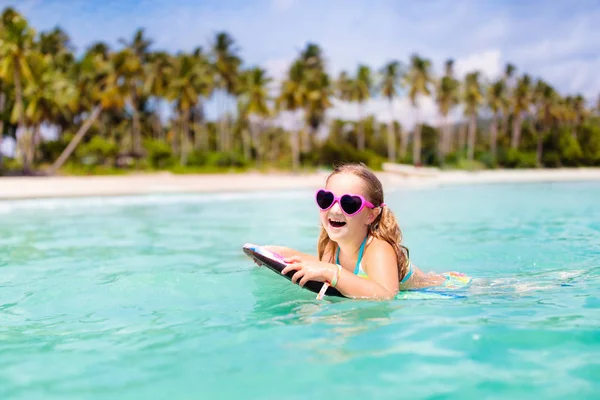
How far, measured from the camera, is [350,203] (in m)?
4.23

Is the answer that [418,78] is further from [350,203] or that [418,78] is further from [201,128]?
[350,203]

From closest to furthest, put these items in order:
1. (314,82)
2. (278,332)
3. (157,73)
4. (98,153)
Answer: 1. (278,332)
2. (98,153)
3. (314,82)
4. (157,73)

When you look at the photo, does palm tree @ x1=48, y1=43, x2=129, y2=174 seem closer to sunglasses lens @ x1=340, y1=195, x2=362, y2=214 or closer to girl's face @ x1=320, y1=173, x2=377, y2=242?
girl's face @ x1=320, y1=173, x2=377, y2=242

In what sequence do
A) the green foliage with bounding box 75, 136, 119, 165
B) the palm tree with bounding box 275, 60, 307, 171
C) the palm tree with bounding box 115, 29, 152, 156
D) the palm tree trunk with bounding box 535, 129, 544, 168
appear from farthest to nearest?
the palm tree trunk with bounding box 535, 129, 544, 168 < the palm tree with bounding box 275, 60, 307, 171 < the palm tree with bounding box 115, 29, 152, 156 < the green foliage with bounding box 75, 136, 119, 165

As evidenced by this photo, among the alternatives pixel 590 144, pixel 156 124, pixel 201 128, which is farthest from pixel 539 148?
pixel 156 124

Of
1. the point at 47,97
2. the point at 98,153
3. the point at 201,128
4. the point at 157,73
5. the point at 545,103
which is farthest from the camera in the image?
the point at 545,103

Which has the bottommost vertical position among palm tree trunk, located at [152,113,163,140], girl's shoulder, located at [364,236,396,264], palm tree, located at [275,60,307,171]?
girl's shoulder, located at [364,236,396,264]

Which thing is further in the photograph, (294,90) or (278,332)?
(294,90)

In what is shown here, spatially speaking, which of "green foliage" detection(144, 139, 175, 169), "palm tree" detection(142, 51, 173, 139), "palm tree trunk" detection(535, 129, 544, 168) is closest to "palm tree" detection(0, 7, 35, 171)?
"green foliage" detection(144, 139, 175, 169)

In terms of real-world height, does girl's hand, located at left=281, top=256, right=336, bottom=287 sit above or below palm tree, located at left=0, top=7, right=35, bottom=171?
below

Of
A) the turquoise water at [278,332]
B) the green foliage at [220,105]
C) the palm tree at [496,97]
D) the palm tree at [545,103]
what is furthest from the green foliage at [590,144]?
the turquoise water at [278,332]

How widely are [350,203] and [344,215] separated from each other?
13 centimetres

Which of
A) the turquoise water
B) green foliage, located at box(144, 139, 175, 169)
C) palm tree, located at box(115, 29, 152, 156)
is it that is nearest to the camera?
the turquoise water

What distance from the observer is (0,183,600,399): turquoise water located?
3.02m
